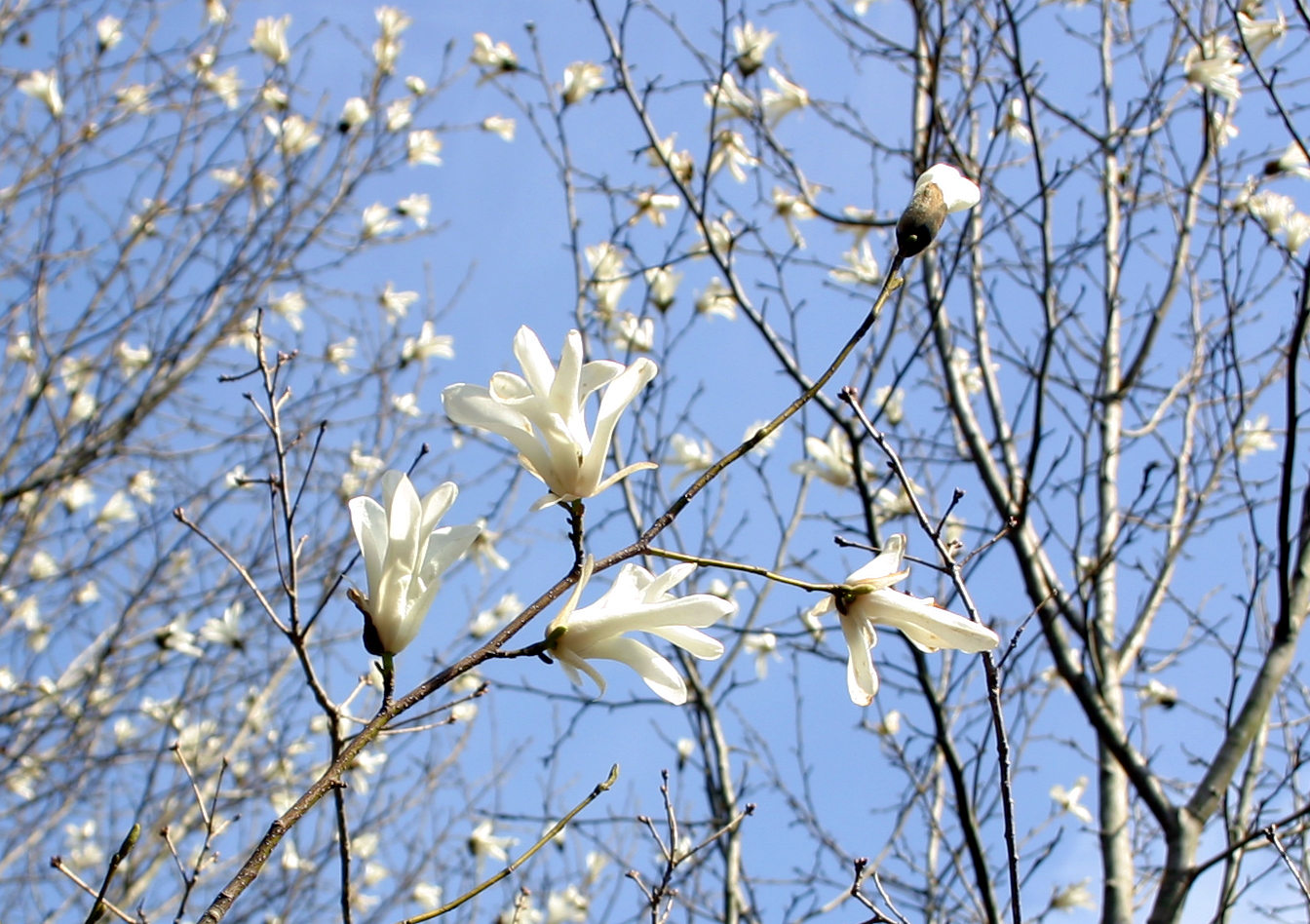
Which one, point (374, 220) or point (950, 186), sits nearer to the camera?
point (950, 186)

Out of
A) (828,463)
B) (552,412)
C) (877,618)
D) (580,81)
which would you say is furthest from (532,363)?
(580,81)

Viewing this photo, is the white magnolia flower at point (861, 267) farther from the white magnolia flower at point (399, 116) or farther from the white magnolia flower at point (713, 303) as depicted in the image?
the white magnolia flower at point (399, 116)

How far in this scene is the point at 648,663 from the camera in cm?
107

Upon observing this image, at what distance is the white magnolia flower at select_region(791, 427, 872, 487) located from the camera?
3.54 m

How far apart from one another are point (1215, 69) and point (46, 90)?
4.32 metres

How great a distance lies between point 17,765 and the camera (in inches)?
150

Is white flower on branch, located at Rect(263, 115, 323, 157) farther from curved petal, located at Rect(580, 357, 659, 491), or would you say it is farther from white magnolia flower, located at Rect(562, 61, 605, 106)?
curved petal, located at Rect(580, 357, 659, 491)

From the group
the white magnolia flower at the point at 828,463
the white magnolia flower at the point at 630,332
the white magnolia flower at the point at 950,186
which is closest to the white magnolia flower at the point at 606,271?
the white magnolia flower at the point at 630,332

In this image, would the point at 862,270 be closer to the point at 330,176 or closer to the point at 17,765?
the point at 330,176

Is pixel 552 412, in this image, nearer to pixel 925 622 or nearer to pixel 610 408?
pixel 610 408

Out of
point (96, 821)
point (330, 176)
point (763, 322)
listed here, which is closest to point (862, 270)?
point (763, 322)

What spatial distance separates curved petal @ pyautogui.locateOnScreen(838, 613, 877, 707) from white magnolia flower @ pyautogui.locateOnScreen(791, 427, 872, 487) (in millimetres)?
2350

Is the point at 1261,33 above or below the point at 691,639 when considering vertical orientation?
above

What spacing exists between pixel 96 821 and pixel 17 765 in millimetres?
1365
